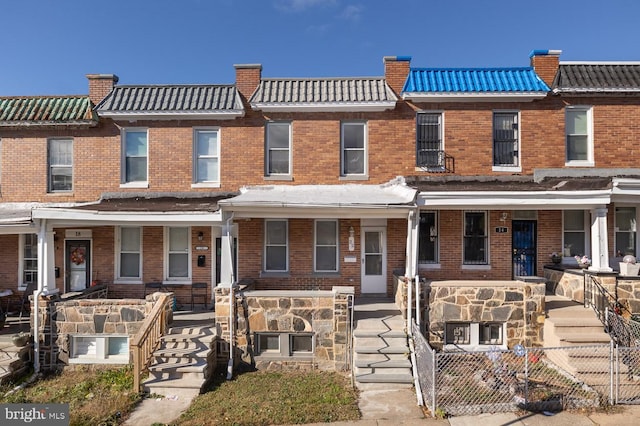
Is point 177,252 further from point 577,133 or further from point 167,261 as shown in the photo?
point 577,133

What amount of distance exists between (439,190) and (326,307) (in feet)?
13.4

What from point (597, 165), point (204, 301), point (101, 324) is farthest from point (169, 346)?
point (597, 165)

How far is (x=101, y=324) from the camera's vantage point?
32.2 ft

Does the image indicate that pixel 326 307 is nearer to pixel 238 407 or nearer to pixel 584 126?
pixel 238 407

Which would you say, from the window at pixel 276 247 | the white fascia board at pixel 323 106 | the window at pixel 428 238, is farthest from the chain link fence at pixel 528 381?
the white fascia board at pixel 323 106

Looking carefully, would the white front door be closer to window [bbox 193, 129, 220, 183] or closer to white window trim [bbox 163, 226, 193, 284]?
window [bbox 193, 129, 220, 183]

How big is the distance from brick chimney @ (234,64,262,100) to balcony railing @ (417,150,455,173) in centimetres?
564

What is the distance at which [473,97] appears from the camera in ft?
39.8

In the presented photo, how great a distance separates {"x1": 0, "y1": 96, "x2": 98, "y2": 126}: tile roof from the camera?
12383 mm

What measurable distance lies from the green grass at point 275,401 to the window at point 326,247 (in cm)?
374

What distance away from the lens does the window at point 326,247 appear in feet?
40.5

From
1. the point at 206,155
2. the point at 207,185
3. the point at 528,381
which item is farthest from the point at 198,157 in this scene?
the point at 528,381

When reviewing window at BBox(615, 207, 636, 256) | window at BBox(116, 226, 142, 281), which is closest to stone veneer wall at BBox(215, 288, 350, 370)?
window at BBox(116, 226, 142, 281)

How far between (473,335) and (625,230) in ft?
21.5
